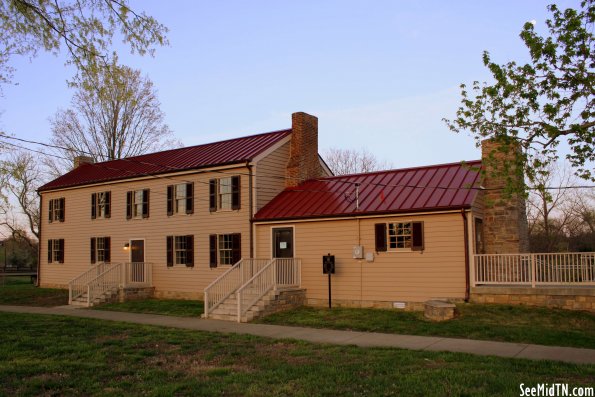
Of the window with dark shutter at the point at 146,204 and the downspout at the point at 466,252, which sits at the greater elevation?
the window with dark shutter at the point at 146,204

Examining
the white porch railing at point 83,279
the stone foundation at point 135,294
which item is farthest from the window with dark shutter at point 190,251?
the white porch railing at point 83,279

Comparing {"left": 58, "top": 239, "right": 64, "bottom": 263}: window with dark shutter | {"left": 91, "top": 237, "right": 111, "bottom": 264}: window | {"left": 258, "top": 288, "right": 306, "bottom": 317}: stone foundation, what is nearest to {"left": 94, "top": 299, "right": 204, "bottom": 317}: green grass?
{"left": 258, "top": 288, "right": 306, "bottom": 317}: stone foundation

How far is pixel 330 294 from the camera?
Result: 17469 millimetres

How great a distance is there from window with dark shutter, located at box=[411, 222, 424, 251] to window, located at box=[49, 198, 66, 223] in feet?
Result: 64.4

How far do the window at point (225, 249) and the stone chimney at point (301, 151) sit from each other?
3.25m

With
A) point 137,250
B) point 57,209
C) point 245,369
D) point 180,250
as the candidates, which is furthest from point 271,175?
point 57,209

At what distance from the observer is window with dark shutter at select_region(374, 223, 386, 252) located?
16938 millimetres

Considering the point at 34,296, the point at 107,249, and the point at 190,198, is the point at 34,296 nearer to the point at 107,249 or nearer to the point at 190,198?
the point at 107,249

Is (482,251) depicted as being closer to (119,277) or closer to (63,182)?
(119,277)

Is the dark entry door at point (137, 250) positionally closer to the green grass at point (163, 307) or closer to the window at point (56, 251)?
the green grass at point (163, 307)

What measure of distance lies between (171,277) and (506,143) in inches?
605

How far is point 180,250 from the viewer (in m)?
22.4

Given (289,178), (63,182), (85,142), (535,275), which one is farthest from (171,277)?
(85,142)

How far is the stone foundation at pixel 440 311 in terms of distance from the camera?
1412cm
